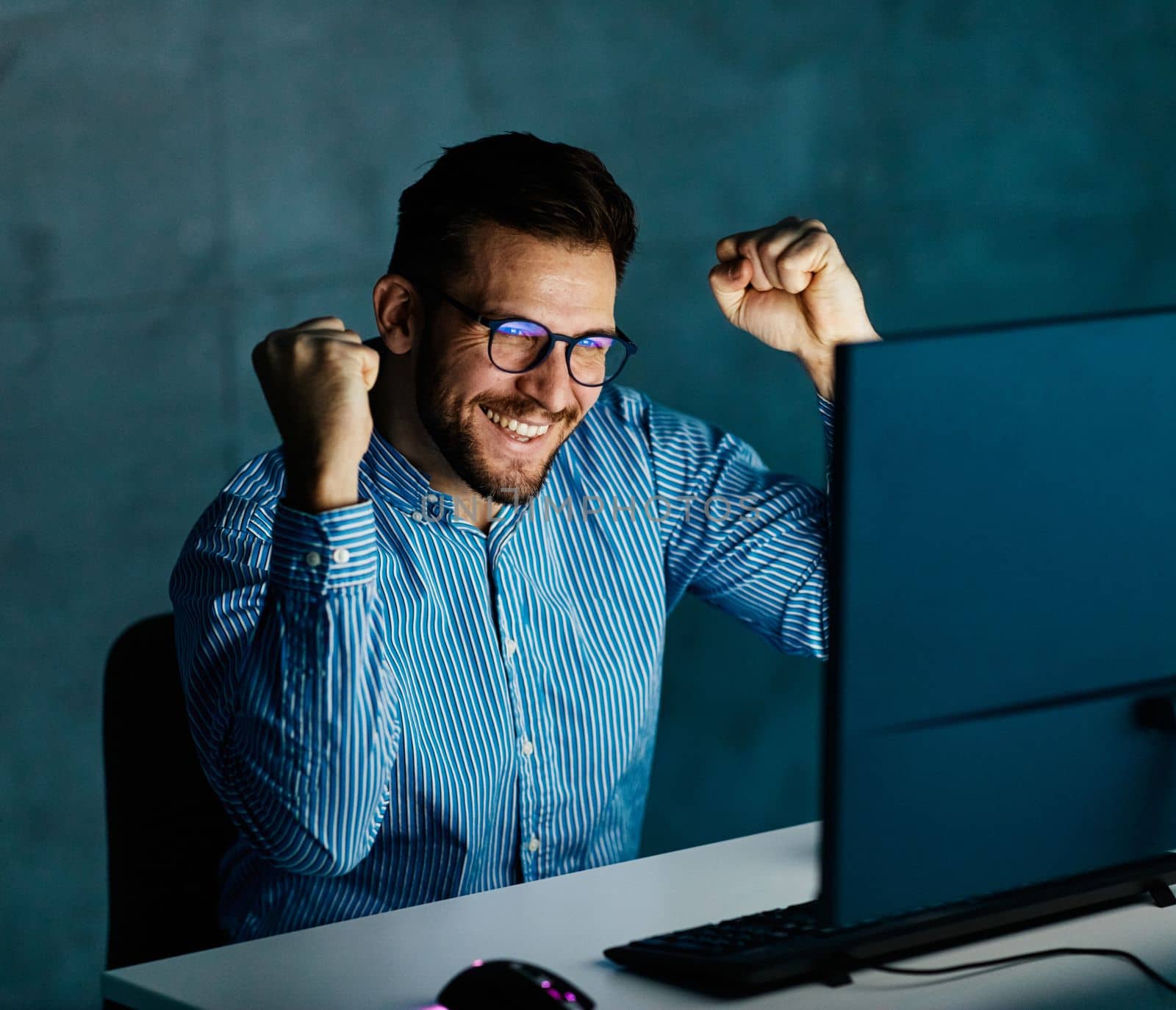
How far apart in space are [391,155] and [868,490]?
1974 mm

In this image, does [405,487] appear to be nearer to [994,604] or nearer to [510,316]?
[510,316]

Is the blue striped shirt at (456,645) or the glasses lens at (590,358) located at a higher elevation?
the glasses lens at (590,358)

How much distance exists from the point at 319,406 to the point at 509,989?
62 centimetres

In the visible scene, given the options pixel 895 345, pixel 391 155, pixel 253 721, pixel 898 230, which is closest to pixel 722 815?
pixel 898 230

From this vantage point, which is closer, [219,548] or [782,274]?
[219,548]

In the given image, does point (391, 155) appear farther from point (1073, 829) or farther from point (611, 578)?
point (1073, 829)

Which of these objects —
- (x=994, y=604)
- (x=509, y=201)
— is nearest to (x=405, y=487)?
(x=509, y=201)

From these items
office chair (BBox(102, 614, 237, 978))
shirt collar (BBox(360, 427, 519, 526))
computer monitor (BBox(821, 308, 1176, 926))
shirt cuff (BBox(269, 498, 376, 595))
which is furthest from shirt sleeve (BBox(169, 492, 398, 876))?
computer monitor (BBox(821, 308, 1176, 926))

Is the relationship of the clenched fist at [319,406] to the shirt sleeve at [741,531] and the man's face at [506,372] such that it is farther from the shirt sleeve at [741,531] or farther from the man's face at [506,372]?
the shirt sleeve at [741,531]

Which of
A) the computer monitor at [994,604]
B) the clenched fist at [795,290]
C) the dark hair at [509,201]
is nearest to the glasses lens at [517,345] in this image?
the dark hair at [509,201]

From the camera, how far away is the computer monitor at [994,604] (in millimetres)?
919

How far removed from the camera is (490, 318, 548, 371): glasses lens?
175cm

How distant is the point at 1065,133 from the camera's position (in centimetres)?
345

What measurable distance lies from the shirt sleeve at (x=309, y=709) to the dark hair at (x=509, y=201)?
1.72 feet
